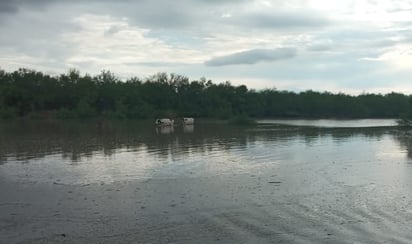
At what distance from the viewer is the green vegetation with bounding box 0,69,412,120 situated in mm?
91562

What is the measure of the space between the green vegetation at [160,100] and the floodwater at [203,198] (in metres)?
49.1

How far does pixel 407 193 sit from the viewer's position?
1467cm

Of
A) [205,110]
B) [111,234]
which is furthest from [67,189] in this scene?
[205,110]

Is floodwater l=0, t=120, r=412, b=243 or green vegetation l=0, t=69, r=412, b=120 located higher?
green vegetation l=0, t=69, r=412, b=120

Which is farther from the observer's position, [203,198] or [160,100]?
[160,100]

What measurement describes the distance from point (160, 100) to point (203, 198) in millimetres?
93715

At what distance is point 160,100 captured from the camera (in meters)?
107

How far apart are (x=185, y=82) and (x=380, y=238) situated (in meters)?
104

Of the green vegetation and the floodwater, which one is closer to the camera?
the floodwater

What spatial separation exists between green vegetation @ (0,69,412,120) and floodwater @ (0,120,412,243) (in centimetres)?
4905

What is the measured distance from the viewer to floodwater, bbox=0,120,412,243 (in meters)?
9.72

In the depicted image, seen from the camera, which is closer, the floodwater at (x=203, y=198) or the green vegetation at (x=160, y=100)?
the floodwater at (x=203, y=198)

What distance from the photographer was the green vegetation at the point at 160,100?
91562 mm

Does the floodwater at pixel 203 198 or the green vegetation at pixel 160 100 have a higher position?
the green vegetation at pixel 160 100
